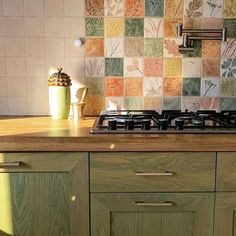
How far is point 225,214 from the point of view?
130 cm

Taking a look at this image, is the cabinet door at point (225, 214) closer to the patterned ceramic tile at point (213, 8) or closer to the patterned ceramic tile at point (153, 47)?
the patterned ceramic tile at point (153, 47)

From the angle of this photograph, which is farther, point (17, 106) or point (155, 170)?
point (17, 106)

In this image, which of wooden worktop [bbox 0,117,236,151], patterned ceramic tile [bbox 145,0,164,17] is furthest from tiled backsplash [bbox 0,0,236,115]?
wooden worktop [bbox 0,117,236,151]

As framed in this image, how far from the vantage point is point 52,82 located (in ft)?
5.51

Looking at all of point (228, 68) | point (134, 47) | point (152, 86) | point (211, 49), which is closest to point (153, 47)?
point (134, 47)

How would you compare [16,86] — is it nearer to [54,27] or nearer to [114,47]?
[54,27]

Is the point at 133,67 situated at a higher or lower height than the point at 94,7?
lower

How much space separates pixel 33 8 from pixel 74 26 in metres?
0.23

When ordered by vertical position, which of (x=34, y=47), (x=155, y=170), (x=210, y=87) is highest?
(x=34, y=47)

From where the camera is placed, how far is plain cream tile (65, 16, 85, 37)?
180 cm

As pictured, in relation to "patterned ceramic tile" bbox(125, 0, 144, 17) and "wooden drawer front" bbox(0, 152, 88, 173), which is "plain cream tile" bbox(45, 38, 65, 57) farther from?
"wooden drawer front" bbox(0, 152, 88, 173)

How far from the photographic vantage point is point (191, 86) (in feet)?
6.06

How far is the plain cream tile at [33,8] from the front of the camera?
1786 mm

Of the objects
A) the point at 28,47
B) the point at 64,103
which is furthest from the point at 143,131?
the point at 28,47
